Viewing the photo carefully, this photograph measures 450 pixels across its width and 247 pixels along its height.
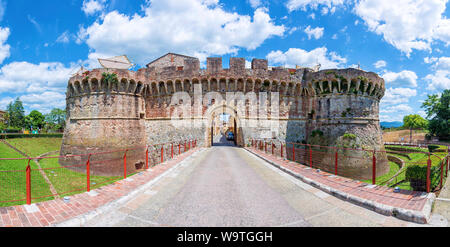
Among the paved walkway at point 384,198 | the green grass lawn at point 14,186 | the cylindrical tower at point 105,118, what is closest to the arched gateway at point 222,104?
the cylindrical tower at point 105,118

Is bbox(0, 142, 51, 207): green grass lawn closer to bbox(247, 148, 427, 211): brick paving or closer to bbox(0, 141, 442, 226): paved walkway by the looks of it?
bbox(0, 141, 442, 226): paved walkway

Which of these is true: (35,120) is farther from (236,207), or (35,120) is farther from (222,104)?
(236,207)

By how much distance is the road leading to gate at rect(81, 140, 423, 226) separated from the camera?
3711 mm

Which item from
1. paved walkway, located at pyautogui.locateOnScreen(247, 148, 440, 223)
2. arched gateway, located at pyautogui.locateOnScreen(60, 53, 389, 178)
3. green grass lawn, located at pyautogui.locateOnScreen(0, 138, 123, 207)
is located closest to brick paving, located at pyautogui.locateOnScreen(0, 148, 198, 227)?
green grass lawn, located at pyautogui.locateOnScreen(0, 138, 123, 207)

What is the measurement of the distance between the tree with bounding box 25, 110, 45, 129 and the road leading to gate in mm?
77382

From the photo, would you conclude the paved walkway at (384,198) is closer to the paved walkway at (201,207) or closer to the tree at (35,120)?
the paved walkway at (201,207)

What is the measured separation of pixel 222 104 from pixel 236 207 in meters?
15.6

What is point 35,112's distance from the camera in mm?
63688

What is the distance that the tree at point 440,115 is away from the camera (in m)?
28.2

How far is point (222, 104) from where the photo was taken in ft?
64.0

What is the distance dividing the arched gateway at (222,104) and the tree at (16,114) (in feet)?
178
